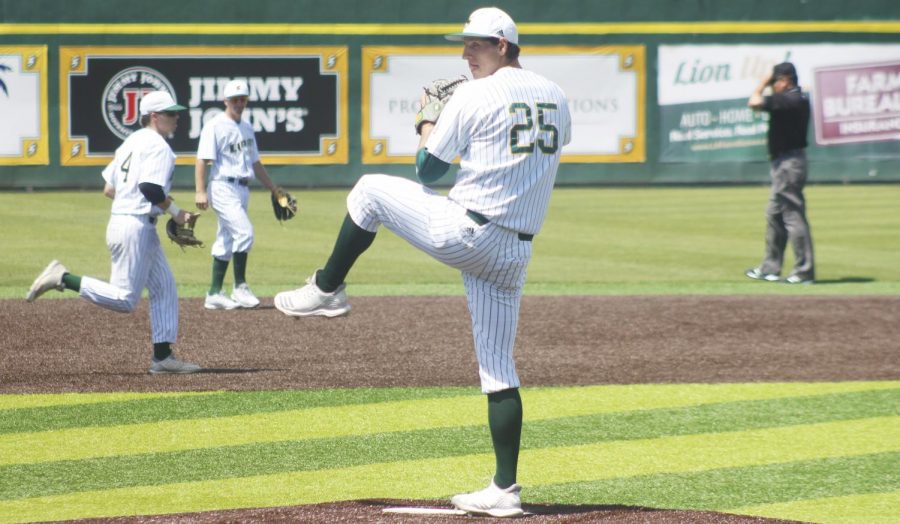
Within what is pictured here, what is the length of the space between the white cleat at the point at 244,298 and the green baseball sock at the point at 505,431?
6752 millimetres

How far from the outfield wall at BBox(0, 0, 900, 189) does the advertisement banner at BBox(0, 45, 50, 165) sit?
0.08ft

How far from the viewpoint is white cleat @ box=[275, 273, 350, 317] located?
5.61 metres

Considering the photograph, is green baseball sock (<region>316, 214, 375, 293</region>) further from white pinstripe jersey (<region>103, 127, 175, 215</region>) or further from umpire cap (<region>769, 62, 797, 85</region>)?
umpire cap (<region>769, 62, 797, 85</region>)

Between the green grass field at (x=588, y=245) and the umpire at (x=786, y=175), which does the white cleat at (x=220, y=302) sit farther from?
the umpire at (x=786, y=175)

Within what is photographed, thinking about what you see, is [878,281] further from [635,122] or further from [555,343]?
[635,122]

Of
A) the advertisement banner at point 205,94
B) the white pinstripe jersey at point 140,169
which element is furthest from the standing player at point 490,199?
the advertisement banner at point 205,94

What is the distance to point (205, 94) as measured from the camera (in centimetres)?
2122

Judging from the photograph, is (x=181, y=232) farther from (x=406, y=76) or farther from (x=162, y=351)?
(x=406, y=76)

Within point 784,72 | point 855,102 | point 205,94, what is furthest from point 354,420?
point 855,102

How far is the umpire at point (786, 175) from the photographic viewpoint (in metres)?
14.0

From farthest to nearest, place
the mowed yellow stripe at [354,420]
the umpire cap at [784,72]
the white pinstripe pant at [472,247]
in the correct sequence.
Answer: the umpire cap at [784,72] < the mowed yellow stripe at [354,420] < the white pinstripe pant at [472,247]

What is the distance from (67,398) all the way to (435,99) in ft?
12.6

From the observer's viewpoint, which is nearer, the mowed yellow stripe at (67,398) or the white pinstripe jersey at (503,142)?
the white pinstripe jersey at (503,142)

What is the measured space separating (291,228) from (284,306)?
40.5 feet
